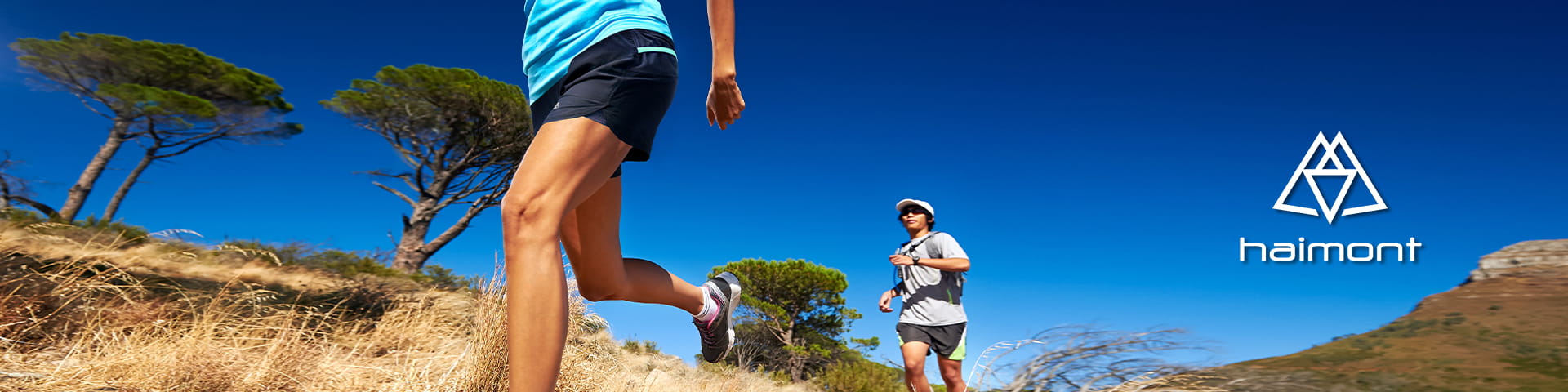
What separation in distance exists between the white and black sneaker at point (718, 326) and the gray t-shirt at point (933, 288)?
7.76ft

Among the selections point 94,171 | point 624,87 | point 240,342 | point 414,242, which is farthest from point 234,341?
point 94,171

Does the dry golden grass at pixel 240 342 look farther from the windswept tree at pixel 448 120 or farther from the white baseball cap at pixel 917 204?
the windswept tree at pixel 448 120

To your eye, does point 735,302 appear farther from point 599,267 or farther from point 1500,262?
point 1500,262

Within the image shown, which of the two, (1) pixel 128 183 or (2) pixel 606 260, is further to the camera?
(1) pixel 128 183

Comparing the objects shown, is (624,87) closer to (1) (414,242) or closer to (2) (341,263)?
(2) (341,263)

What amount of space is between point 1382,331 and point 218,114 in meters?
25.7

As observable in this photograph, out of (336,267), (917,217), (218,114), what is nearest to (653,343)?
(336,267)

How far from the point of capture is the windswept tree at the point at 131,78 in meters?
19.1

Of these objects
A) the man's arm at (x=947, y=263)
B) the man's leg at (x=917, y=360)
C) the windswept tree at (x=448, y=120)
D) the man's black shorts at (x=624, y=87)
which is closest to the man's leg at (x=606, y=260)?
the man's black shorts at (x=624, y=87)

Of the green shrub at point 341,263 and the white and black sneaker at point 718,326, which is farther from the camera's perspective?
the green shrub at point 341,263

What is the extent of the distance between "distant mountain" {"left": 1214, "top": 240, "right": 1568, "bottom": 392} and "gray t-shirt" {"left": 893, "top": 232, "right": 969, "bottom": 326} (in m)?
1.94

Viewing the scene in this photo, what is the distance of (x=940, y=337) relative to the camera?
15.2 ft

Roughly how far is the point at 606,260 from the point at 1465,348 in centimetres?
1729

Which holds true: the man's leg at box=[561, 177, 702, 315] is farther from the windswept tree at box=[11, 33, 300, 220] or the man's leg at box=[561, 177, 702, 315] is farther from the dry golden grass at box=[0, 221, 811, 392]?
the windswept tree at box=[11, 33, 300, 220]
